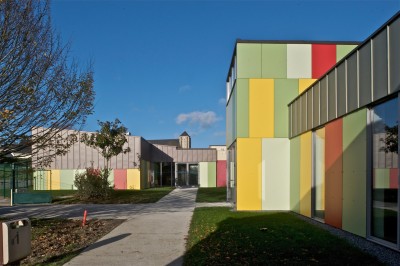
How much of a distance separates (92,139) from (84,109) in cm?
1381

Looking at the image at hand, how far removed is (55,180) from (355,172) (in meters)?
30.2

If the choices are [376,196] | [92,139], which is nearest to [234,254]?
[376,196]

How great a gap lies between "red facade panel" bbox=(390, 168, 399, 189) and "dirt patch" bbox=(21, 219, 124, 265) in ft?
20.6

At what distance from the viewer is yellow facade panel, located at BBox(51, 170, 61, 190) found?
1346 inches

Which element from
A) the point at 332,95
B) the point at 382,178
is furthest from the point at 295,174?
the point at 382,178

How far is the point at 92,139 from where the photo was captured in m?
24.5

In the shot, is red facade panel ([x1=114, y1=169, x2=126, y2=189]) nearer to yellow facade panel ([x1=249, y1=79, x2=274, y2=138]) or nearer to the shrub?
the shrub

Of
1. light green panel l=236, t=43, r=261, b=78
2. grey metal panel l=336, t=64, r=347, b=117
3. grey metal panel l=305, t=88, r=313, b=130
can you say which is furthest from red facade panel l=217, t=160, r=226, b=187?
grey metal panel l=336, t=64, r=347, b=117

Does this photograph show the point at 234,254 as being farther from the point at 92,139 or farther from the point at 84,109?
the point at 92,139

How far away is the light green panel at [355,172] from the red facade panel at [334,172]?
30cm

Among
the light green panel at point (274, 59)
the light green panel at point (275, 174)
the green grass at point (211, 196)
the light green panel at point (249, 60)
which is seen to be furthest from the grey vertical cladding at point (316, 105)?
the green grass at point (211, 196)

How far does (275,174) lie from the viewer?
15078mm

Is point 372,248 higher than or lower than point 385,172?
lower

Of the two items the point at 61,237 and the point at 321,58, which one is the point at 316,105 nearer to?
the point at 321,58
